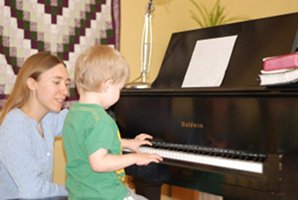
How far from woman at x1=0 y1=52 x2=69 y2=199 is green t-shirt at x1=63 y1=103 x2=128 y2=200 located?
25 centimetres

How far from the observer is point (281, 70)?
1509mm

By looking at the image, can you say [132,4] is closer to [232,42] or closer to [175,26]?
[175,26]

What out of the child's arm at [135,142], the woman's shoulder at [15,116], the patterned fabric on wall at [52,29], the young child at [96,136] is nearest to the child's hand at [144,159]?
the young child at [96,136]

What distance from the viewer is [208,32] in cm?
233

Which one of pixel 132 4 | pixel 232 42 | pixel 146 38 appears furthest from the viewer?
pixel 132 4

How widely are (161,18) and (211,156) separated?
1.71 meters

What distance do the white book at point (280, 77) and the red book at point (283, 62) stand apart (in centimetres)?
1

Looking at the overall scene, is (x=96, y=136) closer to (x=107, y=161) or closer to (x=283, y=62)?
(x=107, y=161)

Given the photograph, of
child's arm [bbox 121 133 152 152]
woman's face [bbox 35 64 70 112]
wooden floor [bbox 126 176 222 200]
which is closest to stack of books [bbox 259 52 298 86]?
child's arm [bbox 121 133 152 152]

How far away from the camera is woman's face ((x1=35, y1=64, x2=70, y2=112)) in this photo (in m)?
1.91

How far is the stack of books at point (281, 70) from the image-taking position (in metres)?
1.47

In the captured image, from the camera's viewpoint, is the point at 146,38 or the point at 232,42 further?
the point at 146,38

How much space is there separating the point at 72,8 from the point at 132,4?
479mm

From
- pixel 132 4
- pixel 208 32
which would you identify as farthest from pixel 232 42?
pixel 132 4
